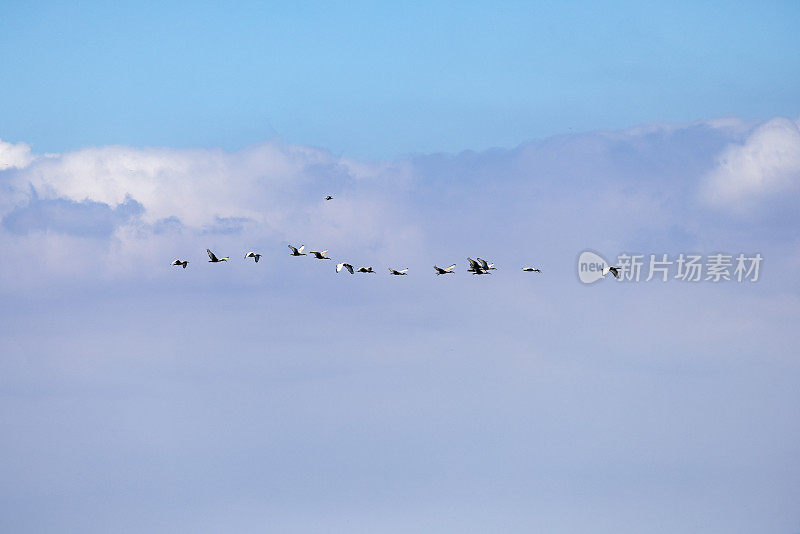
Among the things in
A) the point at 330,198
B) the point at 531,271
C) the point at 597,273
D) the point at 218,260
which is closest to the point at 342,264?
the point at 330,198

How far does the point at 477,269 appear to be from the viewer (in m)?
135

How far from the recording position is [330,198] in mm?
133000

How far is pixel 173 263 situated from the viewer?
13988 centimetres

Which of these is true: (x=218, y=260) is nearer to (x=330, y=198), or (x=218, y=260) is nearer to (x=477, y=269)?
(x=330, y=198)

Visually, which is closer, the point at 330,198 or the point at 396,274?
the point at 330,198

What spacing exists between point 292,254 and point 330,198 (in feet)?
50.6

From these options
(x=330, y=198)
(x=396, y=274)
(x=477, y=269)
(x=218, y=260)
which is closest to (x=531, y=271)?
(x=477, y=269)

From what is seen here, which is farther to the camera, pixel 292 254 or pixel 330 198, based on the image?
pixel 292 254

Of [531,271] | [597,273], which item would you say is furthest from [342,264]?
[597,273]

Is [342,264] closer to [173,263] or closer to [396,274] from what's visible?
[396,274]

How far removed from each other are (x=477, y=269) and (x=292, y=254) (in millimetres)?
29108

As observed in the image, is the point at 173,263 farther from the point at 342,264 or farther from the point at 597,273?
the point at 597,273

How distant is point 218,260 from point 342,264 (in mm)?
18495

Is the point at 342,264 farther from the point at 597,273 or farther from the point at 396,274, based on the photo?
the point at 597,273
